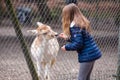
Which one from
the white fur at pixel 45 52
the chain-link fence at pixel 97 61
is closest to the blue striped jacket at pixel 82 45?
the chain-link fence at pixel 97 61

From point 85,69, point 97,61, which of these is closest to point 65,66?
point 97,61

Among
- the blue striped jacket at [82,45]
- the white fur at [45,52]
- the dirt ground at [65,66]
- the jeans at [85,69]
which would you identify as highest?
the blue striped jacket at [82,45]

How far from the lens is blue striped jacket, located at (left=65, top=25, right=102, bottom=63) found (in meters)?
4.66

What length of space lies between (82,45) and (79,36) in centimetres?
14

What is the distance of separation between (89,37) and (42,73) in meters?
2.34

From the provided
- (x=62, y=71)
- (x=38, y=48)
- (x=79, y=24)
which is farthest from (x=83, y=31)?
(x=62, y=71)

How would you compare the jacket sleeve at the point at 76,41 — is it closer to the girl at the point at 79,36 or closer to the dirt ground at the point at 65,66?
the girl at the point at 79,36

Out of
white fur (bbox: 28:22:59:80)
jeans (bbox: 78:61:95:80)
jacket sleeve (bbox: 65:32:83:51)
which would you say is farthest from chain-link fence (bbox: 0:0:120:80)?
jacket sleeve (bbox: 65:32:83:51)

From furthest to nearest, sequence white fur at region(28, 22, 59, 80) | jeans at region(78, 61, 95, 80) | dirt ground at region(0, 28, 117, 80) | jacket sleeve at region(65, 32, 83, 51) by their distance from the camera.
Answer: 1. dirt ground at region(0, 28, 117, 80)
2. white fur at region(28, 22, 59, 80)
3. jeans at region(78, 61, 95, 80)
4. jacket sleeve at region(65, 32, 83, 51)

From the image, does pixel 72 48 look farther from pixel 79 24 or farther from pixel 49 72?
pixel 49 72

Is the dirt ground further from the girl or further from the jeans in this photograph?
the girl

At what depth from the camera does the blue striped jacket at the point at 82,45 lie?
466 centimetres

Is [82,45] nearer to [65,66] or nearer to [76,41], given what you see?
[76,41]

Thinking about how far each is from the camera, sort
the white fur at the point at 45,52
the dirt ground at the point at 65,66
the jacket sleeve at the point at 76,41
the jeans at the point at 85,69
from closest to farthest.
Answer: the jacket sleeve at the point at 76,41, the jeans at the point at 85,69, the white fur at the point at 45,52, the dirt ground at the point at 65,66
